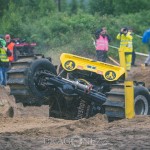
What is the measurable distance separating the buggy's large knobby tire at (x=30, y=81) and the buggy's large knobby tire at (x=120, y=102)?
4.10 ft

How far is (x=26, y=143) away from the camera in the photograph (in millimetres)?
8109

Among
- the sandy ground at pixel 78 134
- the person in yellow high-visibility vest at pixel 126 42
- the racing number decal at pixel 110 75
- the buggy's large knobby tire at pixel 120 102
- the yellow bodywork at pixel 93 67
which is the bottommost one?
the sandy ground at pixel 78 134

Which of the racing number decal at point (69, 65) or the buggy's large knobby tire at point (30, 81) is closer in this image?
the buggy's large knobby tire at point (30, 81)

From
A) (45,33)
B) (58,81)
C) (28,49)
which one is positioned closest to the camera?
(58,81)

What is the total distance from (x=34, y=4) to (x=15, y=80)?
952 inches

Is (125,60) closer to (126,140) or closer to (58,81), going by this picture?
(58,81)

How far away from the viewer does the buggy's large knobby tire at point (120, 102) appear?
35.7 feet

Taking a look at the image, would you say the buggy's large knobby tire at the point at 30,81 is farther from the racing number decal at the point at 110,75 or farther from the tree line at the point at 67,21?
the tree line at the point at 67,21

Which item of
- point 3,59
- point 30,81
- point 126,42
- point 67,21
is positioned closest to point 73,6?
point 67,21

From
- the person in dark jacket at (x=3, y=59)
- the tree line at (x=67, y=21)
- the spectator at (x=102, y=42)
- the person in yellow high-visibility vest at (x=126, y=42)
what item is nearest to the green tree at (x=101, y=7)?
the tree line at (x=67, y=21)

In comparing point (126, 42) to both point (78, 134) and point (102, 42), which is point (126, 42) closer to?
point (102, 42)

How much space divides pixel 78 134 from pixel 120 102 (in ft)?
7.27

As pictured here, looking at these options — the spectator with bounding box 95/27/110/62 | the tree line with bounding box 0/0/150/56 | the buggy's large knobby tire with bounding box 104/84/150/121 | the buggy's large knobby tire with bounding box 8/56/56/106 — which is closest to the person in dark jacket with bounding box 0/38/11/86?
the spectator with bounding box 95/27/110/62

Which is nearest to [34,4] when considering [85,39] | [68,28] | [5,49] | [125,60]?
[68,28]
